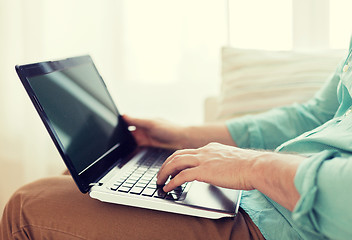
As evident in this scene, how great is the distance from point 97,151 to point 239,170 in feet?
1.10

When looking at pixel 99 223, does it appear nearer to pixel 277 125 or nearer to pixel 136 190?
pixel 136 190

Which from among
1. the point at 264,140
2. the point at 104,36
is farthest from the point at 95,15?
the point at 264,140

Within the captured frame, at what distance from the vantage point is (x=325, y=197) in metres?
0.53

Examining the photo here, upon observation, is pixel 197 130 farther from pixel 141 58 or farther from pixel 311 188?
pixel 141 58

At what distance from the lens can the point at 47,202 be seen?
2.30 feet

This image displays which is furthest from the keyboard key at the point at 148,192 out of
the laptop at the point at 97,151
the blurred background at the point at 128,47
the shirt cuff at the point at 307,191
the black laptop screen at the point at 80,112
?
the blurred background at the point at 128,47

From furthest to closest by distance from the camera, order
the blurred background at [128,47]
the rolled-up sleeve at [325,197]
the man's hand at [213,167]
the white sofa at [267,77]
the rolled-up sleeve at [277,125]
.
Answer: the blurred background at [128,47], the white sofa at [267,77], the rolled-up sleeve at [277,125], the man's hand at [213,167], the rolled-up sleeve at [325,197]

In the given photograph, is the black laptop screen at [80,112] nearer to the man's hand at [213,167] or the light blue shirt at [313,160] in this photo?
the man's hand at [213,167]

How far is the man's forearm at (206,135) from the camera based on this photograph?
1041 millimetres

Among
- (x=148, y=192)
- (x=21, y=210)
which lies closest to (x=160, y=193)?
(x=148, y=192)

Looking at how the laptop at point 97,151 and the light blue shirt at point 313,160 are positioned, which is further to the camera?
the laptop at point 97,151

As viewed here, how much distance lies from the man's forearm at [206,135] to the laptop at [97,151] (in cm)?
8

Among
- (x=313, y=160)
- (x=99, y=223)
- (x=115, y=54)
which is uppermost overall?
(x=115, y=54)

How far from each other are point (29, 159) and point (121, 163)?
122 centimetres
